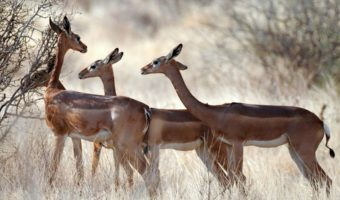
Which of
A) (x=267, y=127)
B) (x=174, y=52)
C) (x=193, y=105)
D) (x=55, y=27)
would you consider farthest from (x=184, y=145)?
(x=55, y=27)

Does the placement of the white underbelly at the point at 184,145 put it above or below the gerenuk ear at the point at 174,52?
below

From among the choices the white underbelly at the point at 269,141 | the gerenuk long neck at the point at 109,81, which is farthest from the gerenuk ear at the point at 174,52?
the white underbelly at the point at 269,141

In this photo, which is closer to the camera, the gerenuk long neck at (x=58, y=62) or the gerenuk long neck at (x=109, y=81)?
the gerenuk long neck at (x=58, y=62)

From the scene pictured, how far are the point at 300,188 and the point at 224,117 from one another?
1.13 metres

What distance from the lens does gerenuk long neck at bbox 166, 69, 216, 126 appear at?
31.9 feet

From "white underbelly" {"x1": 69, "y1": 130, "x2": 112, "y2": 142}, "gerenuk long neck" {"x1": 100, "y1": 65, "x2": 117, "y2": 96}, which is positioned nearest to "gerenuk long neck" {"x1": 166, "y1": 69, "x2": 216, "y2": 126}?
"gerenuk long neck" {"x1": 100, "y1": 65, "x2": 117, "y2": 96}

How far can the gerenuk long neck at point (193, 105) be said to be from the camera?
9.73m

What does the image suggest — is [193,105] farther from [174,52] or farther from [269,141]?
[269,141]

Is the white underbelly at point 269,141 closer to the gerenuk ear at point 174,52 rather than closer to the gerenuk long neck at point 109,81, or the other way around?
the gerenuk ear at point 174,52

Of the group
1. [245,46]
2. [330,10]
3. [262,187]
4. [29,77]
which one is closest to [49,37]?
[29,77]

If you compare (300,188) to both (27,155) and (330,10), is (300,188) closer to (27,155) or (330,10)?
(27,155)

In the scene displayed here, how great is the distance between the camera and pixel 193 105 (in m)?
9.87

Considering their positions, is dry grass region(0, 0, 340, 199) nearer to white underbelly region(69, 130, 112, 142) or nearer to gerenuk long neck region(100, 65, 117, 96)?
white underbelly region(69, 130, 112, 142)

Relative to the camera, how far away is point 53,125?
941 centimetres
